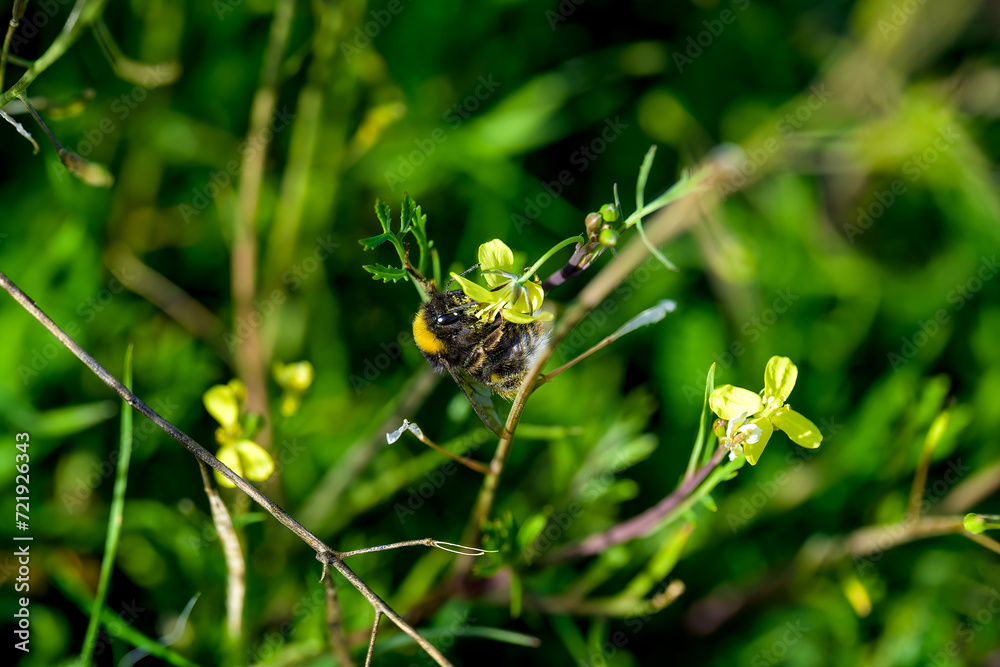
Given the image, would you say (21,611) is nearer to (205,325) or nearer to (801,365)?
(205,325)

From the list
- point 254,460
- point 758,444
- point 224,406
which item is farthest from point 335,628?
point 758,444

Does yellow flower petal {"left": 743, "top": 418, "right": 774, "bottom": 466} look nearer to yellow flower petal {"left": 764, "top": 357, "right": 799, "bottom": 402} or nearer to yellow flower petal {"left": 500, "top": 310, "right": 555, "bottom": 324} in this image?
yellow flower petal {"left": 764, "top": 357, "right": 799, "bottom": 402}

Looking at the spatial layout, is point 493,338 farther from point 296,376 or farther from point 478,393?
point 296,376

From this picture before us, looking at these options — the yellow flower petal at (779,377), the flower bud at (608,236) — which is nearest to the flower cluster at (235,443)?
the flower bud at (608,236)

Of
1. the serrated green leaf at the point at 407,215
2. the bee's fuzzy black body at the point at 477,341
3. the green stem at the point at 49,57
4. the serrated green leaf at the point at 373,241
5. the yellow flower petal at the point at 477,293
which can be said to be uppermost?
the green stem at the point at 49,57

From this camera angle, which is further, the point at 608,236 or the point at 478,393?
the point at 478,393

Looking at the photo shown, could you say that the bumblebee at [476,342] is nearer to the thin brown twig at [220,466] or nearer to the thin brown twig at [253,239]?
the thin brown twig at [220,466]

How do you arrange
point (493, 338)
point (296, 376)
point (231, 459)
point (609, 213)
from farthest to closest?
point (296, 376) < point (231, 459) < point (493, 338) < point (609, 213)
